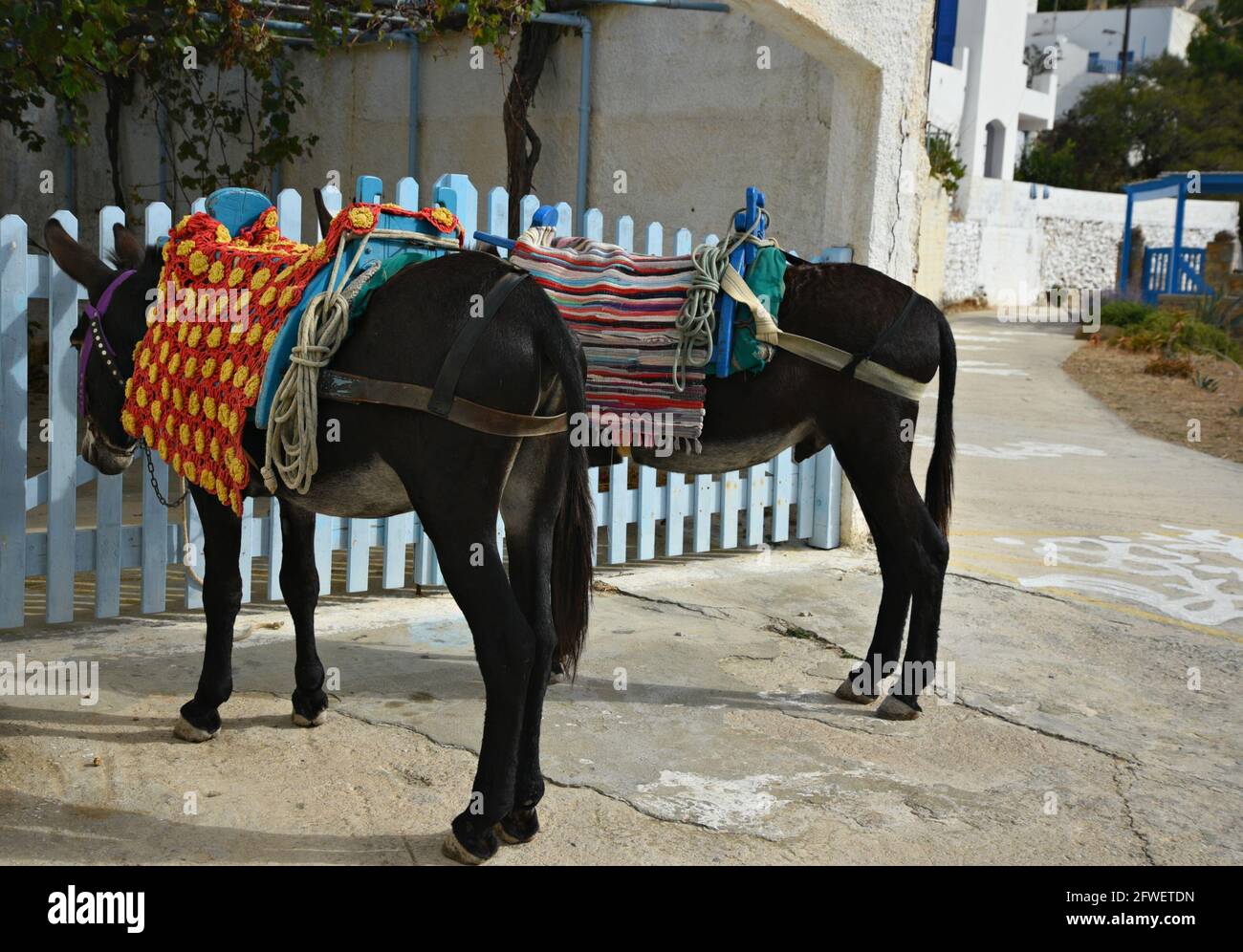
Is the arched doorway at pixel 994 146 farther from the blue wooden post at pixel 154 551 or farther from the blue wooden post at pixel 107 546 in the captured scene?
the blue wooden post at pixel 107 546

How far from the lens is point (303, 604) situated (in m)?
3.88

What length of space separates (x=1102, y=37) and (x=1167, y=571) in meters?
47.9

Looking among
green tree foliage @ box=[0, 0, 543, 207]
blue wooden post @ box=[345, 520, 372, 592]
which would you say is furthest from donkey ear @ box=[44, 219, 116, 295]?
green tree foliage @ box=[0, 0, 543, 207]

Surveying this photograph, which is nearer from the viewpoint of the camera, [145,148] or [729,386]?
[729,386]

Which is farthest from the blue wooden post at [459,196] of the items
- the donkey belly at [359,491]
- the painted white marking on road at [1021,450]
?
the painted white marking on road at [1021,450]

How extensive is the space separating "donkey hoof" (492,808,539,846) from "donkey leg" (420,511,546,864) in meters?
0.11

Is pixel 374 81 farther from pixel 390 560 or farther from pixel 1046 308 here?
pixel 1046 308

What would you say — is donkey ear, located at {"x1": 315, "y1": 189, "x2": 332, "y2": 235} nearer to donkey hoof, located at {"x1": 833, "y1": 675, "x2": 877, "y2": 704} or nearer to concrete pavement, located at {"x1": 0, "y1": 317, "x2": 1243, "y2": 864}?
concrete pavement, located at {"x1": 0, "y1": 317, "x2": 1243, "y2": 864}

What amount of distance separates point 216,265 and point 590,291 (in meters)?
1.39

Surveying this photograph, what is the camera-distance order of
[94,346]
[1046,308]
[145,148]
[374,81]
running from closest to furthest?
[94,346] → [374,81] → [145,148] → [1046,308]

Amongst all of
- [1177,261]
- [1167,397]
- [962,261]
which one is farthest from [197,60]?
[1177,261]
